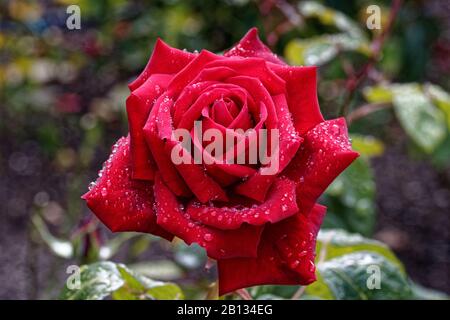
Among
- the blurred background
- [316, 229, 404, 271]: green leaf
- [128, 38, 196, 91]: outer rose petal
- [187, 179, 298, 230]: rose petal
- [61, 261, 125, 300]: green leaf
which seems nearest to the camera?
[187, 179, 298, 230]: rose petal

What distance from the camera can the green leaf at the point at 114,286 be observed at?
2.53ft

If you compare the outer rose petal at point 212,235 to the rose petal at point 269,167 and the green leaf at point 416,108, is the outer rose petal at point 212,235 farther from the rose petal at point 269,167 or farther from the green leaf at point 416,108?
the green leaf at point 416,108

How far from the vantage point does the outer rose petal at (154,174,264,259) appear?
0.55m

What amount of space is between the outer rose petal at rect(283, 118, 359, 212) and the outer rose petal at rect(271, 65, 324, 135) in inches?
0.5

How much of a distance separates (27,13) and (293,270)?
2127 millimetres

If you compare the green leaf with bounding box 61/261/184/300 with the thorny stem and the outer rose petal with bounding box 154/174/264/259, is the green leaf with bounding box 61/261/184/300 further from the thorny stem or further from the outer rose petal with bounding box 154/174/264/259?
the thorny stem

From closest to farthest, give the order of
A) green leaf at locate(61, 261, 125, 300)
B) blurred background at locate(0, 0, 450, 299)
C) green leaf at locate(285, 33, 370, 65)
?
green leaf at locate(61, 261, 125, 300) < green leaf at locate(285, 33, 370, 65) < blurred background at locate(0, 0, 450, 299)

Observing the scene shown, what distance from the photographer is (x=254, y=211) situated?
55 cm

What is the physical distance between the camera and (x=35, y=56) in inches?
96.3

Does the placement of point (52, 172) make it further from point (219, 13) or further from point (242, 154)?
point (242, 154)

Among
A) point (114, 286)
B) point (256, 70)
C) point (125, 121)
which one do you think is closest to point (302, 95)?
point (256, 70)

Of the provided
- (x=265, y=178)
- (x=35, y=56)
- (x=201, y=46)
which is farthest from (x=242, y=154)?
(x=35, y=56)

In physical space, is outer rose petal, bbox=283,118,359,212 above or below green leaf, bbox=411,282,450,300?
above

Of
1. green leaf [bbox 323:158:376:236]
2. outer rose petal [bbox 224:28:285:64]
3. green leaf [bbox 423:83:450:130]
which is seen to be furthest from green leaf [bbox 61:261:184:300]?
green leaf [bbox 423:83:450:130]
